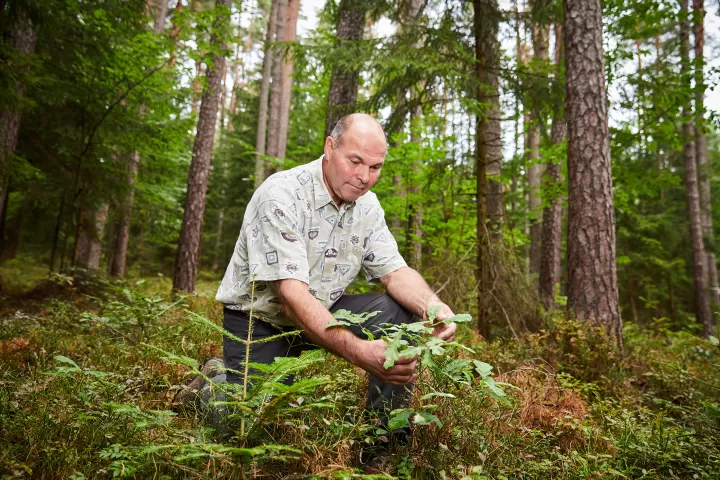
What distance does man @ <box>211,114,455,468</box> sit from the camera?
2.21 metres

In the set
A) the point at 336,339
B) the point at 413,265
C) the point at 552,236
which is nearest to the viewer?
the point at 336,339

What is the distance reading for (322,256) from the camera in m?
2.69

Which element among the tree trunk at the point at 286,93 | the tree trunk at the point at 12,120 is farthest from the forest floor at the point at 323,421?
the tree trunk at the point at 286,93

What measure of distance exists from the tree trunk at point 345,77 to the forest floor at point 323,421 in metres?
3.81

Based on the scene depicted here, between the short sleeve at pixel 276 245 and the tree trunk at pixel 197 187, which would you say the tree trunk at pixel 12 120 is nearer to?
the tree trunk at pixel 197 187

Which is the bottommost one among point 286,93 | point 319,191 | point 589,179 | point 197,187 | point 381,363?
point 381,363

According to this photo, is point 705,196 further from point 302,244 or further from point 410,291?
point 302,244

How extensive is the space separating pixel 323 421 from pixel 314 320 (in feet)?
1.62

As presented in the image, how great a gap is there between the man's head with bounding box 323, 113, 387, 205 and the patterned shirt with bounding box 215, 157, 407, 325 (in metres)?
0.10

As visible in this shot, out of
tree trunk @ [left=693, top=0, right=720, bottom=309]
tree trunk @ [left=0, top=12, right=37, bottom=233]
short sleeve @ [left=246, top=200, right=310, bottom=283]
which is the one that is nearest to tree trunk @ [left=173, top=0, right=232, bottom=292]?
tree trunk @ [left=0, top=12, right=37, bottom=233]

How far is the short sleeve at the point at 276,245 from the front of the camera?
215 centimetres

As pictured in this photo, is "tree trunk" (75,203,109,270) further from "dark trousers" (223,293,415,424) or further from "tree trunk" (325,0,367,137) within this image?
"dark trousers" (223,293,415,424)

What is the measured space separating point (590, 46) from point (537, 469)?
465 cm

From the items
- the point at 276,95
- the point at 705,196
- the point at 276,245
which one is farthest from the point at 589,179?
the point at 705,196
